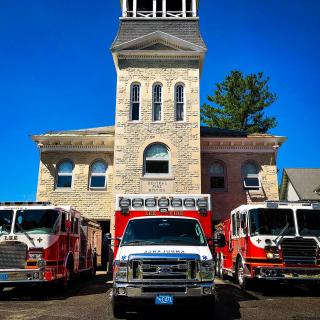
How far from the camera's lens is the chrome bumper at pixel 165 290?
7.47m

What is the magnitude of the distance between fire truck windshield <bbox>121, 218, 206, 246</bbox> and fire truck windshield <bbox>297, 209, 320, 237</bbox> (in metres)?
4.10

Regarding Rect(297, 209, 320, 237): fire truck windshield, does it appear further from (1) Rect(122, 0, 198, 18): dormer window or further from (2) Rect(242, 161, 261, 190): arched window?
(1) Rect(122, 0, 198, 18): dormer window

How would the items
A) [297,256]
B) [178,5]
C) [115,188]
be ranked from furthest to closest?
[178,5] → [115,188] → [297,256]

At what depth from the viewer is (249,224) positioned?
12180 mm

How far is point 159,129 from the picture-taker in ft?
71.9

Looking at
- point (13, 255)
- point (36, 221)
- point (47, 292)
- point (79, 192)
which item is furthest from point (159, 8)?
point (13, 255)

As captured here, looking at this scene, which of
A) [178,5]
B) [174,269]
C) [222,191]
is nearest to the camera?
[174,269]

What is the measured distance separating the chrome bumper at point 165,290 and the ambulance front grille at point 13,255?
462 centimetres

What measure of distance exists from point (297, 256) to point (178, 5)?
1933 centimetres

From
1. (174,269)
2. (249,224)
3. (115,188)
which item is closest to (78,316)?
(174,269)

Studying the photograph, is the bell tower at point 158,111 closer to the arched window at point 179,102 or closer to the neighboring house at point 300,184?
the arched window at point 179,102

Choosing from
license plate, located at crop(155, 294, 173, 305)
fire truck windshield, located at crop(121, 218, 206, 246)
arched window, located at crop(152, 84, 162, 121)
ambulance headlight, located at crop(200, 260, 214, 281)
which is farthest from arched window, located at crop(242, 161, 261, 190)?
license plate, located at crop(155, 294, 173, 305)

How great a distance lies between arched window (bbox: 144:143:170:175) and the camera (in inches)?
850

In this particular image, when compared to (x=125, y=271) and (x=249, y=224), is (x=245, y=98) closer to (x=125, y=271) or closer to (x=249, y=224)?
(x=249, y=224)
